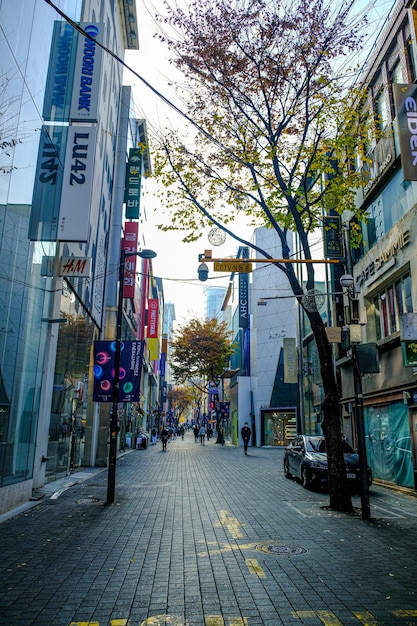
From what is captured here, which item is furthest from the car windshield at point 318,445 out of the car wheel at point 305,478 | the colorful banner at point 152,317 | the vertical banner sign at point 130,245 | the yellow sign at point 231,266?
the colorful banner at point 152,317

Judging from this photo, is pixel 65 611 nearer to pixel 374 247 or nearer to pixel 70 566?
pixel 70 566

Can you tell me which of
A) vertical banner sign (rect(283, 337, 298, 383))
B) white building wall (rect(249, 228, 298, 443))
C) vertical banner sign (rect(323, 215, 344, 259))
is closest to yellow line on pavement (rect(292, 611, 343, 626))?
vertical banner sign (rect(323, 215, 344, 259))

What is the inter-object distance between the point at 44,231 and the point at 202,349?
3527 centimetres

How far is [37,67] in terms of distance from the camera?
11.7 meters

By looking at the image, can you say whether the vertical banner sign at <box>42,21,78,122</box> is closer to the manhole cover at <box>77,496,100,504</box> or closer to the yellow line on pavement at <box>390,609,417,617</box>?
the manhole cover at <box>77,496,100,504</box>

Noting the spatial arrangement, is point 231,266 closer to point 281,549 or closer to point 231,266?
point 231,266

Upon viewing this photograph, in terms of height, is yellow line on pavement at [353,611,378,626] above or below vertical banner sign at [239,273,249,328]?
below

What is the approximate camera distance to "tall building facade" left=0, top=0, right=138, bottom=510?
10.1 meters

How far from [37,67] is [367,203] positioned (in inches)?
483

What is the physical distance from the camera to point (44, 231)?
1262cm

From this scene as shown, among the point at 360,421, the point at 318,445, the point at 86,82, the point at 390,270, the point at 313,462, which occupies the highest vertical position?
the point at 86,82

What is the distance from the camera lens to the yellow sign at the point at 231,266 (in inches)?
427

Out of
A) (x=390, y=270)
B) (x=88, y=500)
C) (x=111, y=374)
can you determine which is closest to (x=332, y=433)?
(x=111, y=374)

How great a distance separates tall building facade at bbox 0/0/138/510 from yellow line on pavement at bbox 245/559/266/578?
5.84m
